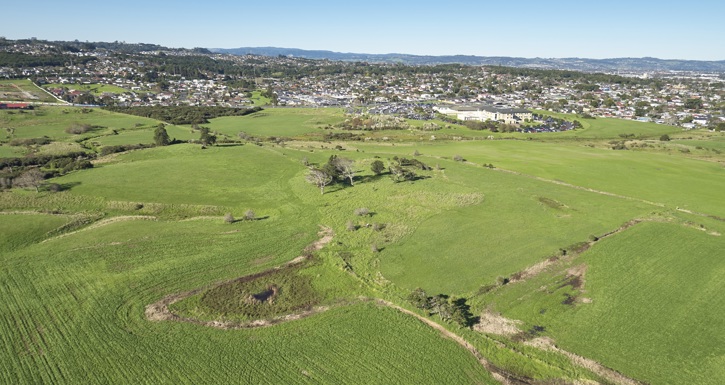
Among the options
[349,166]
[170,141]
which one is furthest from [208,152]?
[349,166]

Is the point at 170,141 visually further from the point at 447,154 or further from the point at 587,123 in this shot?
the point at 587,123

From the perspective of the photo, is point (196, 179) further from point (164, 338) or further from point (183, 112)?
point (183, 112)

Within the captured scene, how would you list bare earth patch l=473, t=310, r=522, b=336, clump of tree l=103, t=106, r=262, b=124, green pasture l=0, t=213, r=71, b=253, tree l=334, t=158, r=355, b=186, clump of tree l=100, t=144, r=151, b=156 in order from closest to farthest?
bare earth patch l=473, t=310, r=522, b=336 → green pasture l=0, t=213, r=71, b=253 → tree l=334, t=158, r=355, b=186 → clump of tree l=100, t=144, r=151, b=156 → clump of tree l=103, t=106, r=262, b=124

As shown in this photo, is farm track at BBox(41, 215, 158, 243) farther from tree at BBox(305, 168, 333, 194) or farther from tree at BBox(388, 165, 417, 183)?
tree at BBox(388, 165, 417, 183)

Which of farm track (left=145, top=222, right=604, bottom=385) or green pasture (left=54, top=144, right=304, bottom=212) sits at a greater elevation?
green pasture (left=54, top=144, right=304, bottom=212)

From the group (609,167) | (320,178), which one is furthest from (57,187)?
(609,167)

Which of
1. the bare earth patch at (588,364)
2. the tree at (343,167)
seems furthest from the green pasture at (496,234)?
the tree at (343,167)

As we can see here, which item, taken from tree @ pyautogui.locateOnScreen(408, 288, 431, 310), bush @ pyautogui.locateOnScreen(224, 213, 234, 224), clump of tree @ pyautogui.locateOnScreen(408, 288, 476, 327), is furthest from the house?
clump of tree @ pyautogui.locateOnScreen(408, 288, 476, 327)
